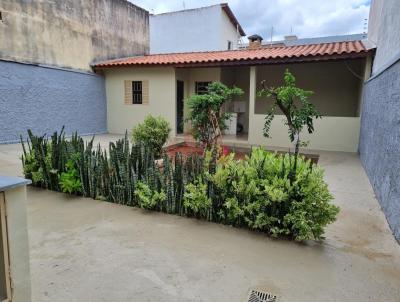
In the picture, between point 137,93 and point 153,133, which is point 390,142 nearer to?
point 153,133

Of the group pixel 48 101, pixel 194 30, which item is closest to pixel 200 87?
pixel 48 101

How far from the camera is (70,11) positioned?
10898mm

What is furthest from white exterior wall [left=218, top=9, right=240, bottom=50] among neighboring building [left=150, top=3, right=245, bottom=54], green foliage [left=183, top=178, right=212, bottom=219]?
green foliage [left=183, top=178, right=212, bottom=219]

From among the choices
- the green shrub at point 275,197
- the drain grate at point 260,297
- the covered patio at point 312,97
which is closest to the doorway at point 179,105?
the covered patio at point 312,97

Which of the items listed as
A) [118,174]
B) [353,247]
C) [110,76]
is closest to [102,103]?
[110,76]

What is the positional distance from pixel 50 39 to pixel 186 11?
1112cm

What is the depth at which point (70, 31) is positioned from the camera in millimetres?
10977

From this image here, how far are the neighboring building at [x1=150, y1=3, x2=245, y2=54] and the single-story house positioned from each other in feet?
20.2

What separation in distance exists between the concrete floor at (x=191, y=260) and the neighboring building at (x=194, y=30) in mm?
16527

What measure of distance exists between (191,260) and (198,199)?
0.97 m

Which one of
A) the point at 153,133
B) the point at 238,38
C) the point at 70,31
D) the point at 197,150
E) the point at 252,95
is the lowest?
the point at 197,150

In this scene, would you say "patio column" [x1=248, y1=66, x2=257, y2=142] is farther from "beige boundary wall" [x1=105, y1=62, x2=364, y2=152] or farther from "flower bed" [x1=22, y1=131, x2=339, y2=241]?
"flower bed" [x1=22, y1=131, x2=339, y2=241]

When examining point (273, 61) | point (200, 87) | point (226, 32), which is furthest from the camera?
point (226, 32)

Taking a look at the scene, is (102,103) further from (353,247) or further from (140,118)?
(353,247)
